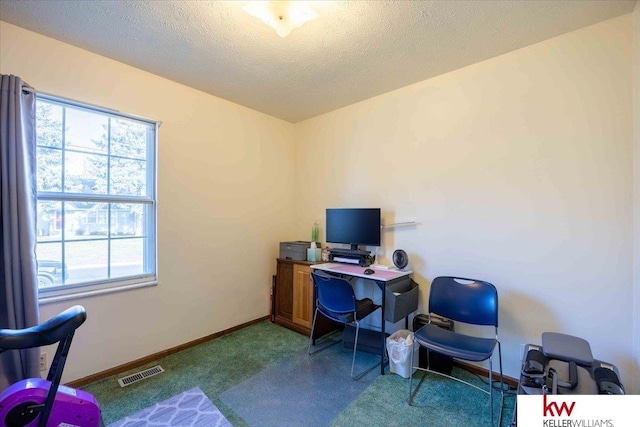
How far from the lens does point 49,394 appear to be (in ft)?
3.66

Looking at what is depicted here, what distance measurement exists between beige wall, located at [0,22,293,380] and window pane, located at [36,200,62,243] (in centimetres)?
52

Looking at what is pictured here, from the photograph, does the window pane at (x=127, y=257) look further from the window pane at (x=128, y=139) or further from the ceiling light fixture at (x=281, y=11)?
the ceiling light fixture at (x=281, y=11)

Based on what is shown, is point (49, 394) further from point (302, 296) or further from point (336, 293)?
point (302, 296)

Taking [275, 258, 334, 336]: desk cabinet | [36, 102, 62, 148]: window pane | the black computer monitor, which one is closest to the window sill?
[36, 102, 62, 148]: window pane

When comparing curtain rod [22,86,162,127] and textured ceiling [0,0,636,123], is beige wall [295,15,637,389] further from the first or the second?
curtain rod [22,86,162,127]

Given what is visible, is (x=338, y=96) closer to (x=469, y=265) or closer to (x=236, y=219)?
(x=236, y=219)

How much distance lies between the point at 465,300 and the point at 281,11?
2424 mm

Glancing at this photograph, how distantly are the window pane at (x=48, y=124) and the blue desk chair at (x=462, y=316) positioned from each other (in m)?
3.13

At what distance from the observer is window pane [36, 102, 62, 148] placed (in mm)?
2051

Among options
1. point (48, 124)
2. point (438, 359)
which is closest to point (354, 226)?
point (438, 359)

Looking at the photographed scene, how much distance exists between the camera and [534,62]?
6.89 feet

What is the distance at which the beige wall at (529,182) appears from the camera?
183 centimetres

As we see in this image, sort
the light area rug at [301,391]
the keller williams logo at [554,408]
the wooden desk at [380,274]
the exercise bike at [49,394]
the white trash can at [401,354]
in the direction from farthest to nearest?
the wooden desk at [380,274], the white trash can at [401,354], the light area rug at [301,391], the keller williams logo at [554,408], the exercise bike at [49,394]

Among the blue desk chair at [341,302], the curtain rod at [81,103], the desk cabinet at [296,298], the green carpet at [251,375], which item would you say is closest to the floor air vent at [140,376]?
the green carpet at [251,375]
